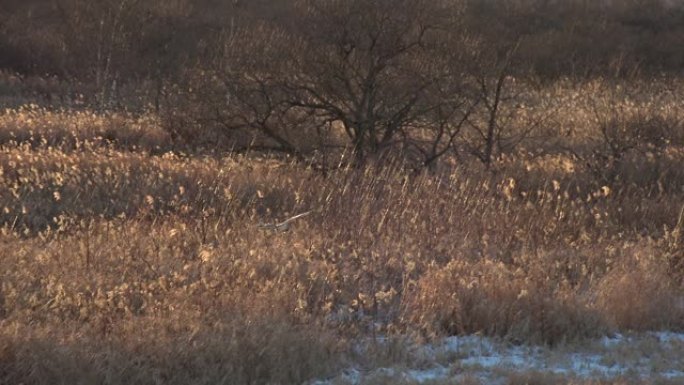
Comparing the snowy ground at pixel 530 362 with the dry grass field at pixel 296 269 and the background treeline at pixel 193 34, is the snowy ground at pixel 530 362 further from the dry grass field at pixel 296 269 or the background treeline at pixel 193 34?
the background treeline at pixel 193 34

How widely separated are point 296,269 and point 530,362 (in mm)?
2004

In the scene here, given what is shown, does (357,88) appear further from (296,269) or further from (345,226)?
(296,269)

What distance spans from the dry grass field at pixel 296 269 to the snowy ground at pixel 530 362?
0.08 m

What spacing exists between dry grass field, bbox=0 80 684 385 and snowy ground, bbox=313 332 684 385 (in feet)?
0.26

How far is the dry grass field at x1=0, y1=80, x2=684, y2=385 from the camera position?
484cm

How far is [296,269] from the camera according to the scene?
6367mm

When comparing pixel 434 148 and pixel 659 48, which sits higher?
pixel 659 48

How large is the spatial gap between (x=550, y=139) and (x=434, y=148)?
5.09 meters

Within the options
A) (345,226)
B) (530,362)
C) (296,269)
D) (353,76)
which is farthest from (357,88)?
(530,362)

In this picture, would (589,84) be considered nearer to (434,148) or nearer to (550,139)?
(550,139)

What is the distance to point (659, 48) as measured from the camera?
86.6 ft

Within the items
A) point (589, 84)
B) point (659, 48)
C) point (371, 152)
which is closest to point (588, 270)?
point (371, 152)

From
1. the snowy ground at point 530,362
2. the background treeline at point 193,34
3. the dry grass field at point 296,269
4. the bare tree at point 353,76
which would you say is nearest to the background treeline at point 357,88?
the bare tree at point 353,76

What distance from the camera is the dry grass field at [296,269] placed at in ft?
15.9
